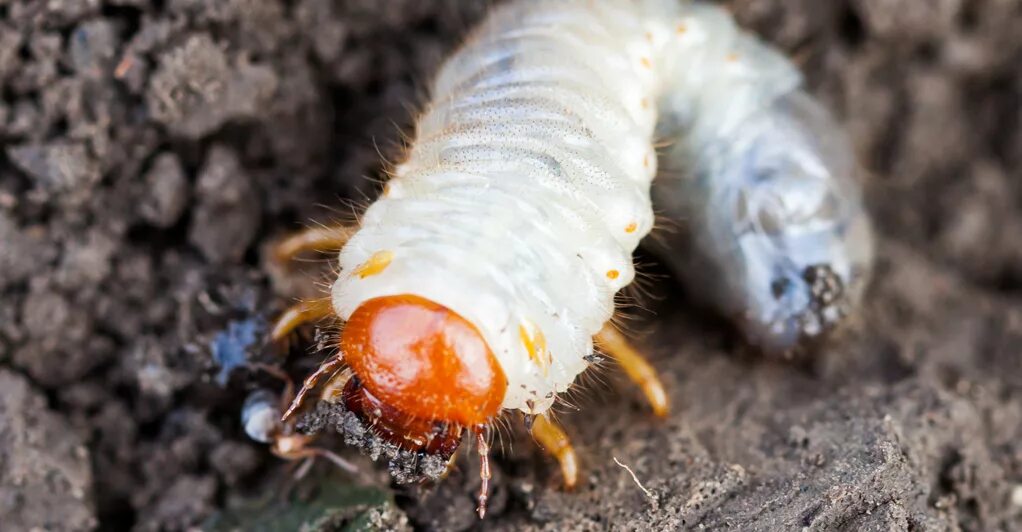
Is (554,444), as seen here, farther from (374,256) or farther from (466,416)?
(374,256)

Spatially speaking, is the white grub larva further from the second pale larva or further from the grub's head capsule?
the second pale larva

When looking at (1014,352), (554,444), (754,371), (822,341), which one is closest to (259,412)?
(554,444)

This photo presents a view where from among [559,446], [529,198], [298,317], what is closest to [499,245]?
[529,198]

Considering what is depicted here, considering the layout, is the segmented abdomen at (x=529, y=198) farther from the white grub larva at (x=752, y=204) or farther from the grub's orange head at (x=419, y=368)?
the white grub larva at (x=752, y=204)

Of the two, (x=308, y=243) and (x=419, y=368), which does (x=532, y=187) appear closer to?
(x=419, y=368)

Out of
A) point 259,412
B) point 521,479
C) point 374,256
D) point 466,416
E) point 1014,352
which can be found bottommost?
point 1014,352

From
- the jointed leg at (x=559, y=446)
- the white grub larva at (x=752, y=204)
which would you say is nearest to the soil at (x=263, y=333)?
the jointed leg at (x=559, y=446)
